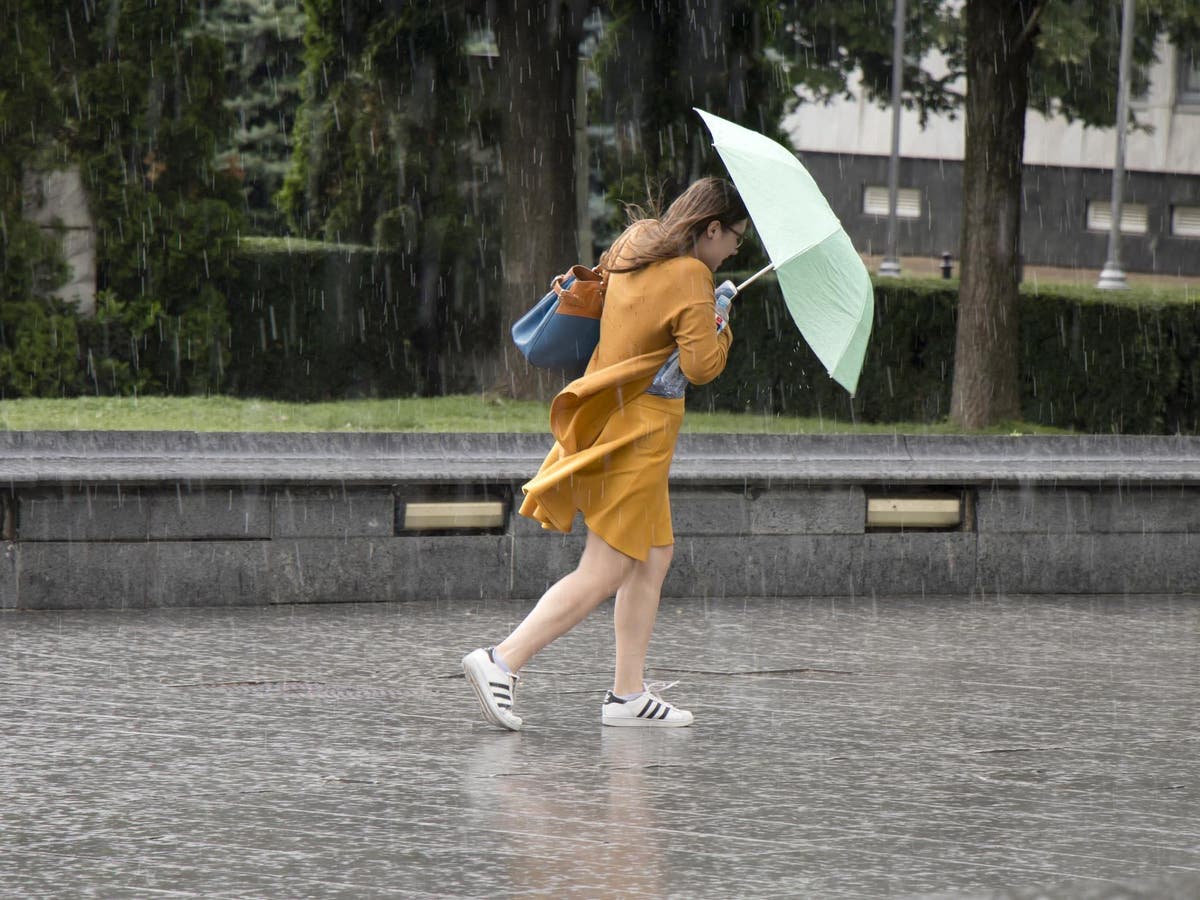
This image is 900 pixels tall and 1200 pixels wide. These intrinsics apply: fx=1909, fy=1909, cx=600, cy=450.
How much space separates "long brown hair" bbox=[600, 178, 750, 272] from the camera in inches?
245

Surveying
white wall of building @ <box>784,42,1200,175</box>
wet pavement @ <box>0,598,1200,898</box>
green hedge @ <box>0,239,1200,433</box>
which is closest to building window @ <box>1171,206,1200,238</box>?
white wall of building @ <box>784,42,1200,175</box>

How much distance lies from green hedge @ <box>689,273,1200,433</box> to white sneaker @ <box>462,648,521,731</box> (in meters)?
13.5

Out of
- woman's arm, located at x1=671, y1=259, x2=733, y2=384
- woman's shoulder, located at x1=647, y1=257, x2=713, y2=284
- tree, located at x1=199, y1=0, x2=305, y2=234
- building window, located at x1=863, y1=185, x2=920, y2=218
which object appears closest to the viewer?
woman's arm, located at x1=671, y1=259, x2=733, y2=384

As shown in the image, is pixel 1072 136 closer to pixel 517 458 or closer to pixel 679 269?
pixel 517 458

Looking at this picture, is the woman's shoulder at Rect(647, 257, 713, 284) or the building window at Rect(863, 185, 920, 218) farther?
the building window at Rect(863, 185, 920, 218)

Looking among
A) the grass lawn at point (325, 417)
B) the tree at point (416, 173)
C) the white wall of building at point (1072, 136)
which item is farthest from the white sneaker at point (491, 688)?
the white wall of building at point (1072, 136)

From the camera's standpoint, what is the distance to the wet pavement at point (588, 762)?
180 inches

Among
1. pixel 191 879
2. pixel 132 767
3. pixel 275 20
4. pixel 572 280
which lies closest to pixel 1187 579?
pixel 572 280

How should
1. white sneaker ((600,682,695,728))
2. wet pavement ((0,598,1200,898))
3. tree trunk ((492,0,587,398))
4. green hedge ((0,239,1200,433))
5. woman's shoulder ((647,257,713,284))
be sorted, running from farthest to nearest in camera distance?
green hedge ((0,239,1200,433)) → tree trunk ((492,0,587,398)) → white sneaker ((600,682,695,728)) → woman's shoulder ((647,257,713,284)) → wet pavement ((0,598,1200,898))

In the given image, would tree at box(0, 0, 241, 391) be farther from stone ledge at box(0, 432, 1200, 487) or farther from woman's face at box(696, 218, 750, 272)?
woman's face at box(696, 218, 750, 272)

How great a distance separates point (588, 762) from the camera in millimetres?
5906

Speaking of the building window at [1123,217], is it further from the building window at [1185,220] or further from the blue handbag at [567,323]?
the blue handbag at [567,323]

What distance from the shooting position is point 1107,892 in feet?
10.9

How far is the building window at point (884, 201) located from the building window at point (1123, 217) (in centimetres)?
411
